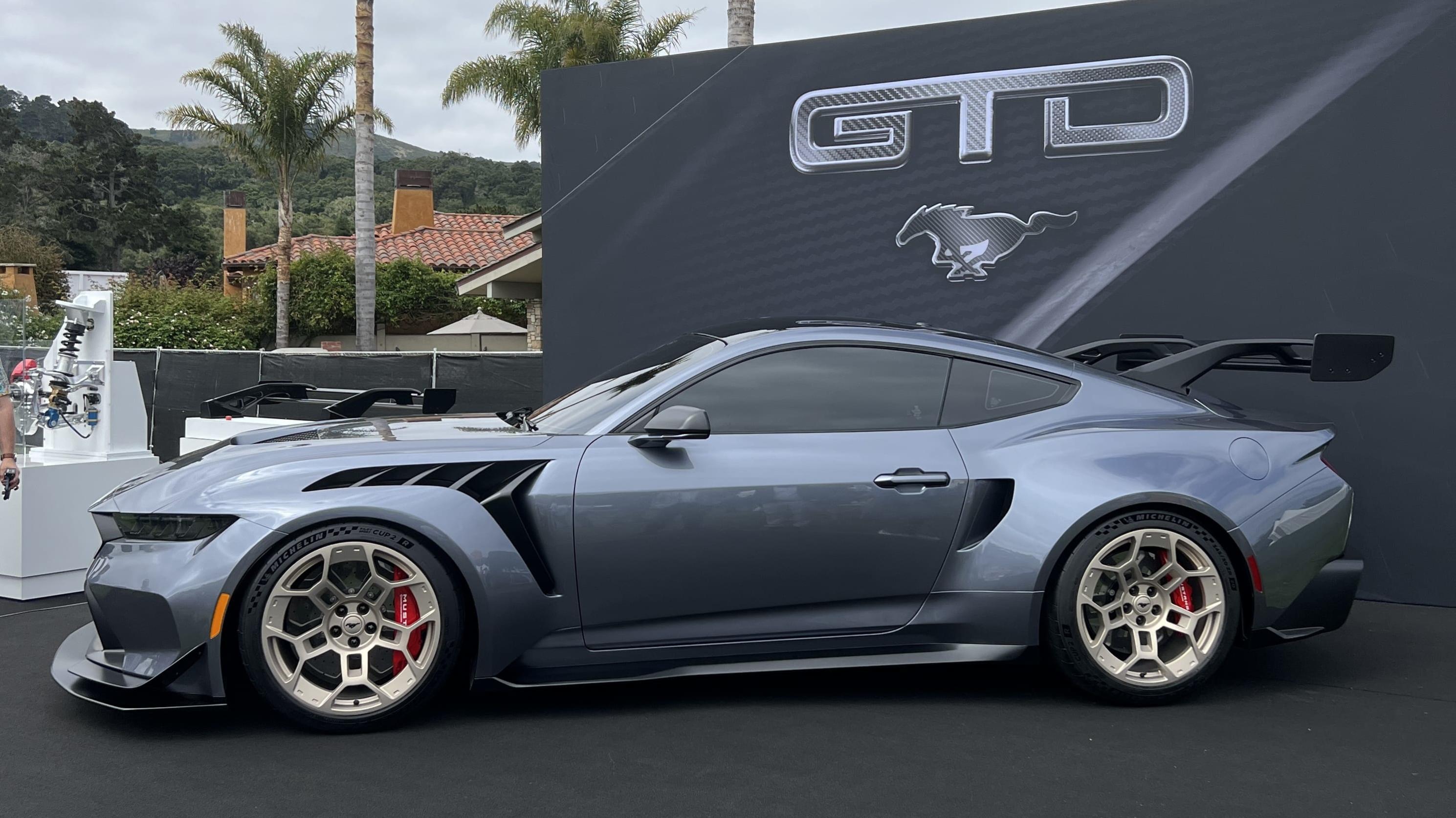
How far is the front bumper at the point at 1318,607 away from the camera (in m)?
4.22

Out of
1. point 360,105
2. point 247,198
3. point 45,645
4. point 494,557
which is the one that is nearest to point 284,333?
point 360,105

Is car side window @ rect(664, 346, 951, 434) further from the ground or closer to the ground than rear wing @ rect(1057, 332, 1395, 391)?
closer to the ground

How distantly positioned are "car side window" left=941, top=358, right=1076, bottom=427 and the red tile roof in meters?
27.5

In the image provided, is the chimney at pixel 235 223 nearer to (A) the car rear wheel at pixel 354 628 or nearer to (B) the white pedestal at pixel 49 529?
(B) the white pedestal at pixel 49 529

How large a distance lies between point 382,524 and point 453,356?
8.62 m

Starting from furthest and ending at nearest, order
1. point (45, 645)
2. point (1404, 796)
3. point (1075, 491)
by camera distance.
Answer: point (45, 645)
point (1075, 491)
point (1404, 796)

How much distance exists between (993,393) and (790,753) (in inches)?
59.4

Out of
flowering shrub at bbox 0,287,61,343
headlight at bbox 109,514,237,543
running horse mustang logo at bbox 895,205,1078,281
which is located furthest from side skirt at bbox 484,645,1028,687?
flowering shrub at bbox 0,287,61,343

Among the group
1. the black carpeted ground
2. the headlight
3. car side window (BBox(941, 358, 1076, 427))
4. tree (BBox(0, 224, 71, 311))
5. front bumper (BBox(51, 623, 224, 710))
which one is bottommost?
the black carpeted ground

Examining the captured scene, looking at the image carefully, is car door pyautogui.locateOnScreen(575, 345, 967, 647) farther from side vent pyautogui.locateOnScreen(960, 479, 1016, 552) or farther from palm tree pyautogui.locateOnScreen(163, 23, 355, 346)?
palm tree pyautogui.locateOnScreen(163, 23, 355, 346)

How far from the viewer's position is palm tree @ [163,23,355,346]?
2559 centimetres

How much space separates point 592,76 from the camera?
26.8ft

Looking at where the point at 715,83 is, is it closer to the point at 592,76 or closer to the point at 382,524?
the point at 592,76

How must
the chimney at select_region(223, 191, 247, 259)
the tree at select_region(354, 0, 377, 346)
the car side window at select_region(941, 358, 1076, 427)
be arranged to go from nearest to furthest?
the car side window at select_region(941, 358, 1076, 427), the tree at select_region(354, 0, 377, 346), the chimney at select_region(223, 191, 247, 259)
